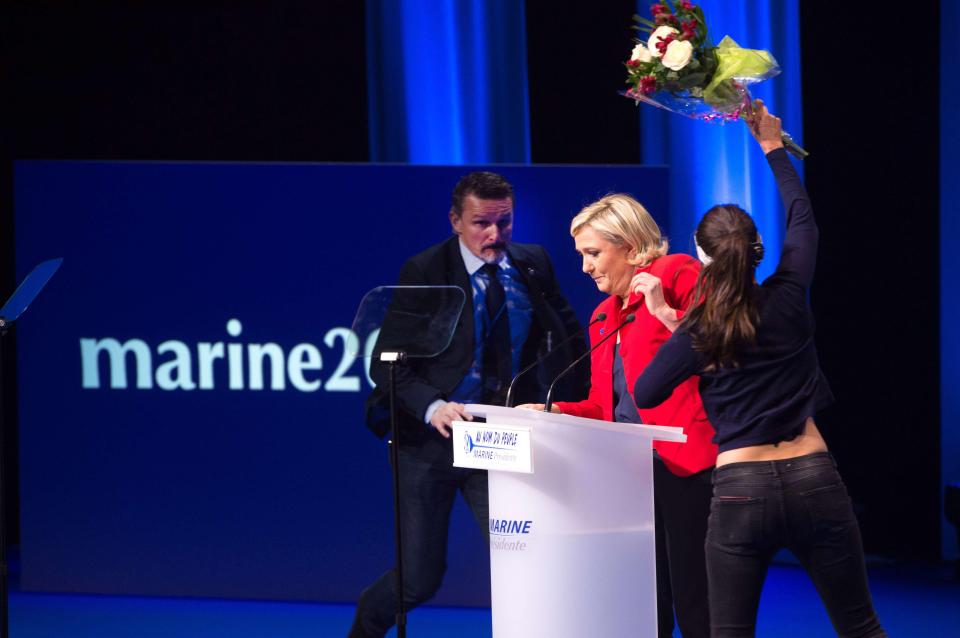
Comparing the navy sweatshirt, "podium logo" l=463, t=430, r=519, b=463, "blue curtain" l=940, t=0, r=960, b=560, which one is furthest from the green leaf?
"blue curtain" l=940, t=0, r=960, b=560

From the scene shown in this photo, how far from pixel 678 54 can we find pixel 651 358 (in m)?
0.81

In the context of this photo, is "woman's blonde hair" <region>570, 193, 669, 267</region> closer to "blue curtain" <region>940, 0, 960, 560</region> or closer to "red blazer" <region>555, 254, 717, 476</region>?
"red blazer" <region>555, 254, 717, 476</region>

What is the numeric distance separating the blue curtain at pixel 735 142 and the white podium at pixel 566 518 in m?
2.71

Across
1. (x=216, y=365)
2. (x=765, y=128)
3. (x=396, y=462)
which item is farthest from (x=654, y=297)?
(x=216, y=365)

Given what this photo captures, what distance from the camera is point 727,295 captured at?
2.74m

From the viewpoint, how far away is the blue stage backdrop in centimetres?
499

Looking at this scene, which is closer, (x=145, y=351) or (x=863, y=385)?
(x=145, y=351)

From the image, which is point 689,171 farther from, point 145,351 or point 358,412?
point 145,351

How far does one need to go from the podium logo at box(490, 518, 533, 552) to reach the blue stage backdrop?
193cm

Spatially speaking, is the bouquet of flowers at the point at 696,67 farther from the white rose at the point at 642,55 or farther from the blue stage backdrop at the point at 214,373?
the blue stage backdrop at the point at 214,373

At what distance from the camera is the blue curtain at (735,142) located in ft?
18.7

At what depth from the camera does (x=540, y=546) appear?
304cm

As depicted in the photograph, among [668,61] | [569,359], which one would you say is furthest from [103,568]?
[668,61]

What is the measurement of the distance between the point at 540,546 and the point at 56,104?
14.1ft
